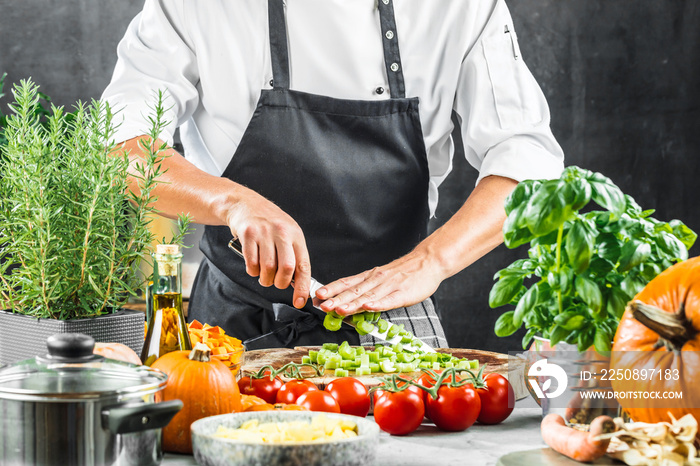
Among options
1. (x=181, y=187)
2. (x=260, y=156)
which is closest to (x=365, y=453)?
(x=181, y=187)

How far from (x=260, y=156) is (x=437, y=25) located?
58cm

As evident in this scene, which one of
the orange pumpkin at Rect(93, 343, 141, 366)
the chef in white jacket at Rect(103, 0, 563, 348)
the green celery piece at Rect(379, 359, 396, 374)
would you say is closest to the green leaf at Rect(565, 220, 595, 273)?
the orange pumpkin at Rect(93, 343, 141, 366)

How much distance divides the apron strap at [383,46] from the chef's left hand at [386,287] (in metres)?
0.46

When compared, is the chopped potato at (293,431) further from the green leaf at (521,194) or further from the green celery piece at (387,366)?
the green celery piece at (387,366)

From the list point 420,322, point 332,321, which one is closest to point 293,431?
point 332,321

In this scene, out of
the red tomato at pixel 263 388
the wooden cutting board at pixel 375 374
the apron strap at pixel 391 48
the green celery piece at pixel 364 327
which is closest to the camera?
Answer: the red tomato at pixel 263 388

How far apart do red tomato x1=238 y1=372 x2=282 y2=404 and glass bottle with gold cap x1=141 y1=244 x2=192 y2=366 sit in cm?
17

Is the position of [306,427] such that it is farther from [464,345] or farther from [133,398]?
[464,345]

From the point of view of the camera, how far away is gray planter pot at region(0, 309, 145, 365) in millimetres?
974

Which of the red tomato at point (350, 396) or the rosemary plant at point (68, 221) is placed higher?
the rosemary plant at point (68, 221)

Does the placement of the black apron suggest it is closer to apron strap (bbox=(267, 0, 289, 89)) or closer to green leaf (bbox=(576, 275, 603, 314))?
apron strap (bbox=(267, 0, 289, 89))

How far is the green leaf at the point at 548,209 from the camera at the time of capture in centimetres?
77

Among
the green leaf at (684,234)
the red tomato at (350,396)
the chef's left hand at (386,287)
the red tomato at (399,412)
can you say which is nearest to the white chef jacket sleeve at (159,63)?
the chef's left hand at (386,287)

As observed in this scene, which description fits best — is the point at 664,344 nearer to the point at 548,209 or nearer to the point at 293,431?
the point at 548,209
